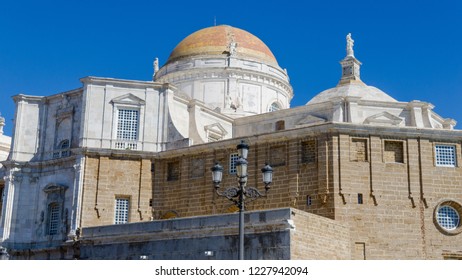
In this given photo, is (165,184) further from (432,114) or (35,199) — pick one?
(432,114)

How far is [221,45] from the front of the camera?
4919cm

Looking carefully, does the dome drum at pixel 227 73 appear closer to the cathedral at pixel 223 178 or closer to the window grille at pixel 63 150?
the cathedral at pixel 223 178

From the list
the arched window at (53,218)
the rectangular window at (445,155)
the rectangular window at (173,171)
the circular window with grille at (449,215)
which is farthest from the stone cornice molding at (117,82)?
the circular window with grille at (449,215)

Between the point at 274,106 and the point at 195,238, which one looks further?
the point at 274,106

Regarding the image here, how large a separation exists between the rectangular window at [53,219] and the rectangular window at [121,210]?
3.68 metres

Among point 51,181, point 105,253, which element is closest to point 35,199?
point 51,181

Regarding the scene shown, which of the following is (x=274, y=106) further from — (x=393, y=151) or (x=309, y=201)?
(x=309, y=201)

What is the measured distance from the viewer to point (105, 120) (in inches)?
1463

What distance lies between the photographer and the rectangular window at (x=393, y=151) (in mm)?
31952

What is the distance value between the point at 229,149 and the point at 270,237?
9.19 metres

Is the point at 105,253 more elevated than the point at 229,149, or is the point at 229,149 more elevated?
the point at 229,149

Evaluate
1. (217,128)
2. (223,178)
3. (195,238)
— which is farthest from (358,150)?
(217,128)

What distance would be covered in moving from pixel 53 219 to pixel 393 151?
18453 mm

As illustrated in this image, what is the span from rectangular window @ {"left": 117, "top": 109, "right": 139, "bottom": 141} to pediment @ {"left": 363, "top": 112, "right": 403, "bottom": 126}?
12.7m
